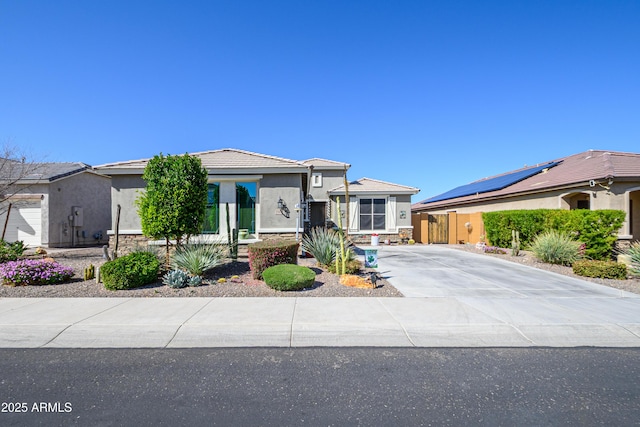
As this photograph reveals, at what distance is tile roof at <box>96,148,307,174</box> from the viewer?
1200 cm

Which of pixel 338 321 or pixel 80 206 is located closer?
pixel 338 321

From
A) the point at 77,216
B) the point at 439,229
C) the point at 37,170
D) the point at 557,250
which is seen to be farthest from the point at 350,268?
the point at 37,170

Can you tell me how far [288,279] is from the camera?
7.07 m

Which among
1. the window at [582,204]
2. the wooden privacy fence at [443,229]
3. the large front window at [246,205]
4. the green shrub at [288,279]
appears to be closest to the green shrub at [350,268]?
the green shrub at [288,279]

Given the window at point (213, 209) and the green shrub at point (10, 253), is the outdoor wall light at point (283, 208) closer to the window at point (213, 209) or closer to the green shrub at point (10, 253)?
the window at point (213, 209)

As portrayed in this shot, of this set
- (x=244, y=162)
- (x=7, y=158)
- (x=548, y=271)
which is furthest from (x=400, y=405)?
(x=7, y=158)

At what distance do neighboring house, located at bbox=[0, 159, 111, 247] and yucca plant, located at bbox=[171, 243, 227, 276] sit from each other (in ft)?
36.1

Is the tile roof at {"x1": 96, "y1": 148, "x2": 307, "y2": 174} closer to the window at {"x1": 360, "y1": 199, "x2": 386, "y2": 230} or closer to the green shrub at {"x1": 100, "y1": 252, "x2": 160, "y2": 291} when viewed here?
the green shrub at {"x1": 100, "y1": 252, "x2": 160, "y2": 291}

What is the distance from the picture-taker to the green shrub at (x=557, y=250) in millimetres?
10461

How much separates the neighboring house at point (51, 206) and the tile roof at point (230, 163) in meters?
5.86

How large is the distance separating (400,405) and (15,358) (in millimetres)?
4875

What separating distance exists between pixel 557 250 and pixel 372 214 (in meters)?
9.78

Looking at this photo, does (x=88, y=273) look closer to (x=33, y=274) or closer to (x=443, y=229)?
(x=33, y=274)

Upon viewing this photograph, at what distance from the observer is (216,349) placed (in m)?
4.28
